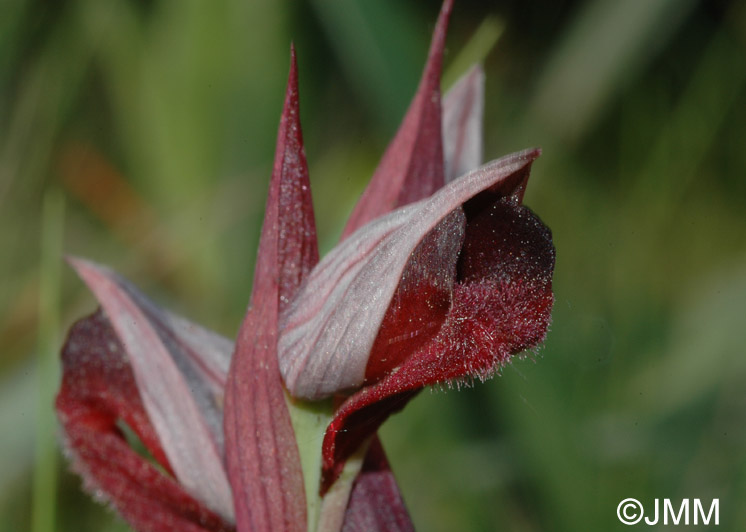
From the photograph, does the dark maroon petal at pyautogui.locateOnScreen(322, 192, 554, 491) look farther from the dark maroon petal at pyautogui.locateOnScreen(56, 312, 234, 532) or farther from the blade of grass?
the blade of grass

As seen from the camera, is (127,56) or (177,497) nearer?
(177,497)

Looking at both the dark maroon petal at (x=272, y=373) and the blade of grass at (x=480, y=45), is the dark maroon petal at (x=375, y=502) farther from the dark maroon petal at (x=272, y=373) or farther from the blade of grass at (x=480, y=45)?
the blade of grass at (x=480, y=45)

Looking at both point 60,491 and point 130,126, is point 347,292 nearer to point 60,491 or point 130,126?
point 60,491

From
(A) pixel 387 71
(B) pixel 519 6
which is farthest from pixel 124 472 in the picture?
(B) pixel 519 6

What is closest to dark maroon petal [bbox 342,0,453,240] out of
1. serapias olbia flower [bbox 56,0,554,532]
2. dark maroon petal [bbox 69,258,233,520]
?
serapias olbia flower [bbox 56,0,554,532]

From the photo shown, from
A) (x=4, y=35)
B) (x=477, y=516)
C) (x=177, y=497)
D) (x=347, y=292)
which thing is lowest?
(x=477, y=516)

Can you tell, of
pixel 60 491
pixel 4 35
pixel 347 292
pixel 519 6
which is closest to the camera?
pixel 347 292

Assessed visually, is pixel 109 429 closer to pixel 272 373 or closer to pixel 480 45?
pixel 272 373

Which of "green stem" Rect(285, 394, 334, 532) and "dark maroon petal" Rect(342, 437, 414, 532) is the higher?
"green stem" Rect(285, 394, 334, 532)
